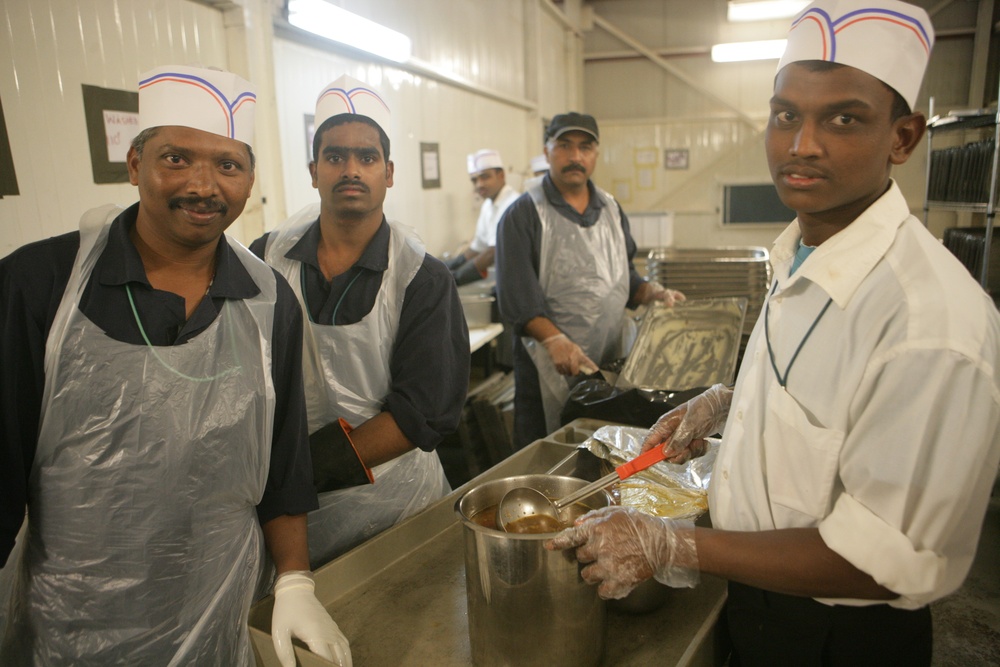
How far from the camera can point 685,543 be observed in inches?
33.2

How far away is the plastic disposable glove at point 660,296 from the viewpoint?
2.71 metres

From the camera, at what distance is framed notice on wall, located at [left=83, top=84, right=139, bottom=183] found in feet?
6.38

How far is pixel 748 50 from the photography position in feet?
20.1

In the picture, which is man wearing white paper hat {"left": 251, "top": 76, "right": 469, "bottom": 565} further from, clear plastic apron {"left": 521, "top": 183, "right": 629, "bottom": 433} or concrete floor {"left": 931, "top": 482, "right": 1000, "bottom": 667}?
concrete floor {"left": 931, "top": 482, "right": 1000, "bottom": 667}

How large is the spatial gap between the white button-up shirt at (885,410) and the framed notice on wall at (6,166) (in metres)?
1.91

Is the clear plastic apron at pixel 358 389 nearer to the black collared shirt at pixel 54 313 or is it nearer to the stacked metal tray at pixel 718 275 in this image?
the black collared shirt at pixel 54 313

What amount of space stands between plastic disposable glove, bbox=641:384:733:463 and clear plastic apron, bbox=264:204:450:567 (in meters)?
0.56

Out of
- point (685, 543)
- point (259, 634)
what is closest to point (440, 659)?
point (259, 634)

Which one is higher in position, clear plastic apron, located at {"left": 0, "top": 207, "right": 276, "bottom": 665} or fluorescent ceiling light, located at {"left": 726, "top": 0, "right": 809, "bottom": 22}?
fluorescent ceiling light, located at {"left": 726, "top": 0, "right": 809, "bottom": 22}

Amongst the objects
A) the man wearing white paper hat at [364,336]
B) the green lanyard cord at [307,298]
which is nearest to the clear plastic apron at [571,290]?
the man wearing white paper hat at [364,336]

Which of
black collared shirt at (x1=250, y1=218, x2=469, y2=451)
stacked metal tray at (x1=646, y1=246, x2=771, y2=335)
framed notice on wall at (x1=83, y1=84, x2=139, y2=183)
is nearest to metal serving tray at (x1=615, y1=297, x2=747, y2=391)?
stacked metal tray at (x1=646, y1=246, x2=771, y2=335)

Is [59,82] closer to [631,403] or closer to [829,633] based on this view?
[631,403]

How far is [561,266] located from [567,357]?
18.2 inches

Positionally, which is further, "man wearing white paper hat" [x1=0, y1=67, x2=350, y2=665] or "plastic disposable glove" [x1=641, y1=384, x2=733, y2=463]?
"plastic disposable glove" [x1=641, y1=384, x2=733, y2=463]
